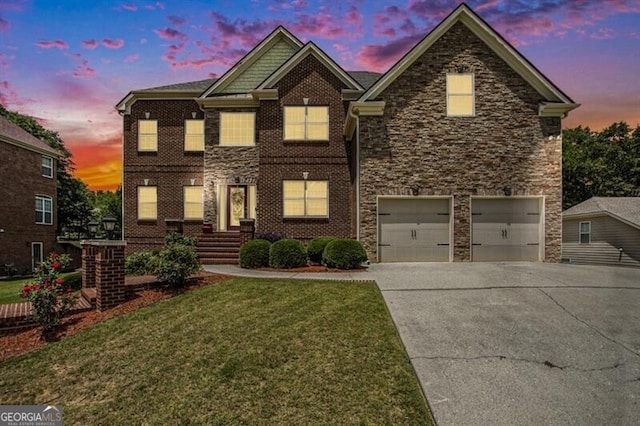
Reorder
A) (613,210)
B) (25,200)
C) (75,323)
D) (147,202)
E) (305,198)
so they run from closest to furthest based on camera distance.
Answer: (75,323), (305,198), (147,202), (613,210), (25,200)

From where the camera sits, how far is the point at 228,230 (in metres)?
17.7

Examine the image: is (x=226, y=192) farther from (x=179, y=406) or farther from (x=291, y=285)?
(x=179, y=406)

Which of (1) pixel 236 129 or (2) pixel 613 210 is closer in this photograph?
(1) pixel 236 129

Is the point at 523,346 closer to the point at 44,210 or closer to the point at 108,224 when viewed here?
the point at 108,224

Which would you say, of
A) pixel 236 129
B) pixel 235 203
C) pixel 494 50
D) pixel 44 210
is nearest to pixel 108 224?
pixel 235 203

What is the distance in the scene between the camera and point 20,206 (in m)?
25.5

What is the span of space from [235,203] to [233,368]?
12.6m

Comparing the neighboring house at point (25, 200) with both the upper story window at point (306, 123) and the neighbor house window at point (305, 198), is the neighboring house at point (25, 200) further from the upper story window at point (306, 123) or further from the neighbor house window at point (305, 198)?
the neighbor house window at point (305, 198)

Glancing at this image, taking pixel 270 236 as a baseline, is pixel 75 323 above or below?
below

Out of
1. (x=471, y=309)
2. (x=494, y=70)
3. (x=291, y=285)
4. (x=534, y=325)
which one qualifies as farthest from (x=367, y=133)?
(x=534, y=325)

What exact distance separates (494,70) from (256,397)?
13946mm

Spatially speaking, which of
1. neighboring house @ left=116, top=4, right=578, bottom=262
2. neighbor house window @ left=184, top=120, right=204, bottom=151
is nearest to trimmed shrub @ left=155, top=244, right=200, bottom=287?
neighboring house @ left=116, top=4, right=578, bottom=262

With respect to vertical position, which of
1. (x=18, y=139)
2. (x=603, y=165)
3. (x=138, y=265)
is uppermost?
(x=603, y=165)

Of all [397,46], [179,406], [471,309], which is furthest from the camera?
[397,46]
